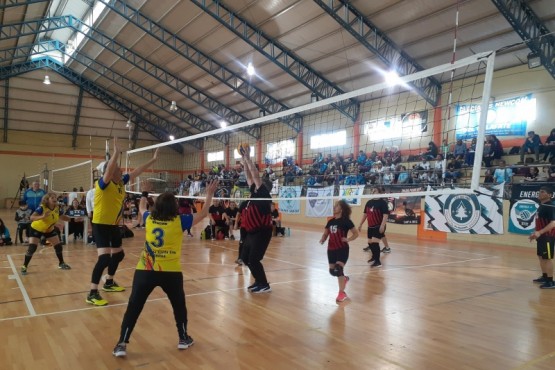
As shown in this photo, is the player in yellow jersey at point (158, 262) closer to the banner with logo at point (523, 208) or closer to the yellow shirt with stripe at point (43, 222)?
the yellow shirt with stripe at point (43, 222)

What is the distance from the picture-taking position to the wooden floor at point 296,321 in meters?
3.48

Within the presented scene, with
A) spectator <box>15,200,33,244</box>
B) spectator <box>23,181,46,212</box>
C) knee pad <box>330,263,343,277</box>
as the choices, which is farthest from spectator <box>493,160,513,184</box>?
spectator <box>15,200,33,244</box>

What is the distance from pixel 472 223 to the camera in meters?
12.8

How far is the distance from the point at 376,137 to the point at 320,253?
937 cm

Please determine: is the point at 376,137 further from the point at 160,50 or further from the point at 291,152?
the point at 160,50

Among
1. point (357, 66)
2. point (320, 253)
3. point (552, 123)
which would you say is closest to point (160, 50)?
point (357, 66)

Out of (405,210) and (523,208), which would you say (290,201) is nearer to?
(405,210)

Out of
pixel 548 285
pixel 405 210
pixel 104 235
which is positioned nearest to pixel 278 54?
pixel 405 210

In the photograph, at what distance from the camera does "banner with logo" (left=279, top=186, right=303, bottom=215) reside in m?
18.9

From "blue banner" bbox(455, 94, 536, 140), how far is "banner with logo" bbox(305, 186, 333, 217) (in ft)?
18.7

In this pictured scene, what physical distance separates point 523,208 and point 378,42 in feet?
25.0

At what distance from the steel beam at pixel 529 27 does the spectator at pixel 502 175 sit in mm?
3127

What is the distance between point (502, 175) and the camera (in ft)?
41.4

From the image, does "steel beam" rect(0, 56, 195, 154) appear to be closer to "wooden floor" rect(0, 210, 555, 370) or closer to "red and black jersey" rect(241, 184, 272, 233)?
"wooden floor" rect(0, 210, 555, 370)
